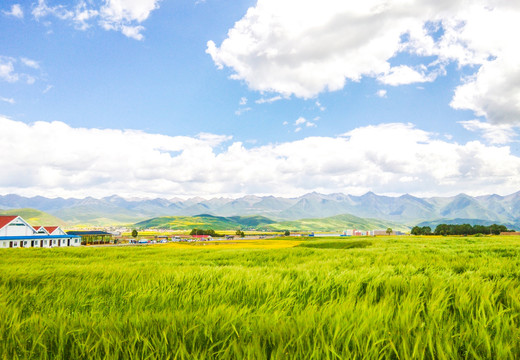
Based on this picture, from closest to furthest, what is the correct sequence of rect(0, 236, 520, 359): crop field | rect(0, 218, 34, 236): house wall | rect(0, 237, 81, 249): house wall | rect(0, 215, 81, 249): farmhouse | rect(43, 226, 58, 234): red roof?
1. rect(0, 236, 520, 359): crop field
2. rect(0, 237, 81, 249): house wall
3. rect(0, 215, 81, 249): farmhouse
4. rect(0, 218, 34, 236): house wall
5. rect(43, 226, 58, 234): red roof

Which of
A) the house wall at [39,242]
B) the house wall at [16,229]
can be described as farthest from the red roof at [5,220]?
the house wall at [39,242]

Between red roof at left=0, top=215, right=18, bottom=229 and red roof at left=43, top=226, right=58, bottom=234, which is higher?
red roof at left=0, top=215, right=18, bottom=229

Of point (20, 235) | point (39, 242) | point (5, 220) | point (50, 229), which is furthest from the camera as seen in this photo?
point (50, 229)

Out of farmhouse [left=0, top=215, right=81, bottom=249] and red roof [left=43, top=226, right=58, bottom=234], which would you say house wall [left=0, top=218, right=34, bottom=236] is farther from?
red roof [left=43, top=226, right=58, bottom=234]

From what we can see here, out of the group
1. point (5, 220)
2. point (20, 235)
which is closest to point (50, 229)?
point (20, 235)

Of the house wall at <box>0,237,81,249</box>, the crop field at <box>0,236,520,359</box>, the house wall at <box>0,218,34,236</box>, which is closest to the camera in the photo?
the crop field at <box>0,236,520,359</box>

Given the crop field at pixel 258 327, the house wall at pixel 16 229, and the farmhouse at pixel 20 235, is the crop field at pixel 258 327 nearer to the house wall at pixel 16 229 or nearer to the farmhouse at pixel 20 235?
the farmhouse at pixel 20 235

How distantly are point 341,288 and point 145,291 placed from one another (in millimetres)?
2829

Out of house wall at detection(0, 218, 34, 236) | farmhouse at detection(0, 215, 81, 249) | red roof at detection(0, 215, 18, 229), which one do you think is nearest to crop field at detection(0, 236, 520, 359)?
farmhouse at detection(0, 215, 81, 249)

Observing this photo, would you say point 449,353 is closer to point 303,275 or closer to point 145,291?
point 303,275

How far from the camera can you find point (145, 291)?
3654 mm

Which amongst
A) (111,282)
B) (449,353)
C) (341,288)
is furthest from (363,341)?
(111,282)

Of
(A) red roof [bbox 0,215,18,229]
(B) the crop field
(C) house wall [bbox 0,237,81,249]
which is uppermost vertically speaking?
(B) the crop field

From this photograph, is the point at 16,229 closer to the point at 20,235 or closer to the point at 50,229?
the point at 20,235
